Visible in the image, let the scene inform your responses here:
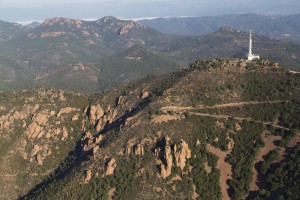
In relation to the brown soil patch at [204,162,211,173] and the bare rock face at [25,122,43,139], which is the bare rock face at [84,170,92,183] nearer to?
the brown soil patch at [204,162,211,173]

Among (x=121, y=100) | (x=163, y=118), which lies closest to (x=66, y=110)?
(x=121, y=100)

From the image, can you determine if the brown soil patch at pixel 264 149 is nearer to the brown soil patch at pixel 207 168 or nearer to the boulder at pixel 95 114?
the brown soil patch at pixel 207 168

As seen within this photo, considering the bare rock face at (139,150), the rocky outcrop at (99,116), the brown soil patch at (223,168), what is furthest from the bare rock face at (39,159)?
the brown soil patch at (223,168)

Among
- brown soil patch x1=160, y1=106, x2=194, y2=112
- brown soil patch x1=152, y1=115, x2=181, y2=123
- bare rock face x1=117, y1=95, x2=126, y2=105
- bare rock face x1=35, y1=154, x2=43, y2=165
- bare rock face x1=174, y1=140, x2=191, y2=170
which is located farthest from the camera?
bare rock face x1=117, y1=95, x2=126, y2=105

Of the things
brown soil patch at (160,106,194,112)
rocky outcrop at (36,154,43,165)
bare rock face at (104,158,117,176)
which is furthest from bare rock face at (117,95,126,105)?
bare rock face at (104,158,117,176)

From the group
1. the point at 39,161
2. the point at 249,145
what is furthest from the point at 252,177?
the point at 39,161

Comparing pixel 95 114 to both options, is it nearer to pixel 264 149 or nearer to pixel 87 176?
pixel 87 176

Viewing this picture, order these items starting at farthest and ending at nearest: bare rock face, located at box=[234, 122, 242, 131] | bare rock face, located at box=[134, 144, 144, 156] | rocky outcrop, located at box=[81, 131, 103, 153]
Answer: rocky outcrop, located at box=[81, 131, 103, 153] → bare rock face, located at box=[234, 122, 242, 131] → bare rock face, located at box=[134, 144, 144, 156]
